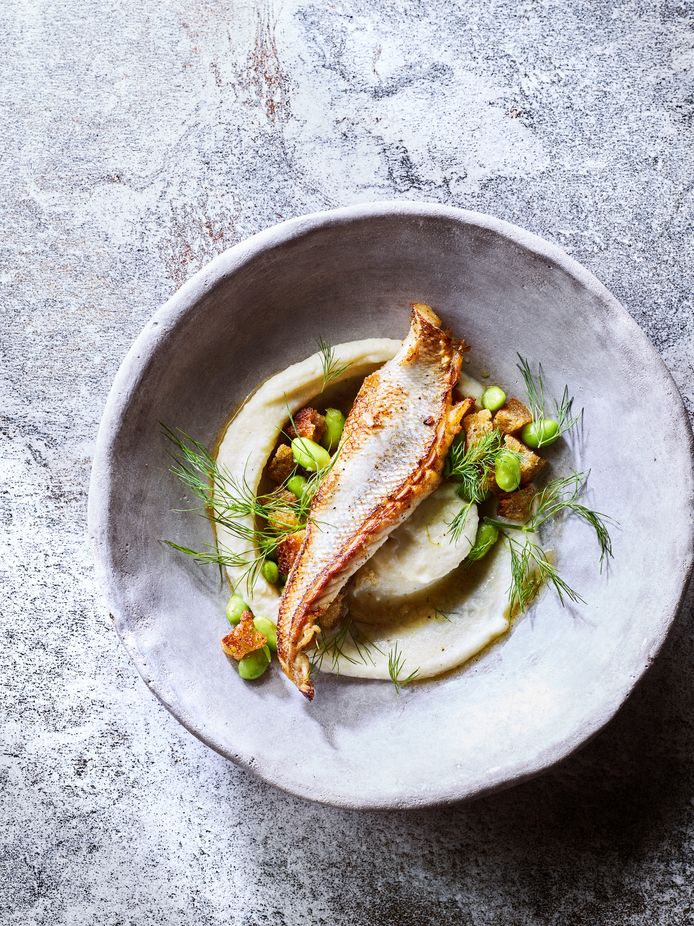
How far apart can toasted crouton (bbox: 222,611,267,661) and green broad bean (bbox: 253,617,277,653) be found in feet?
0.04

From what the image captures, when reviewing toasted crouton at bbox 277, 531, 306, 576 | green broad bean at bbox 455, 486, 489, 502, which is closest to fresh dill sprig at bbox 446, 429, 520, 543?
green broad bean at bbox 455, 486, 489, 502

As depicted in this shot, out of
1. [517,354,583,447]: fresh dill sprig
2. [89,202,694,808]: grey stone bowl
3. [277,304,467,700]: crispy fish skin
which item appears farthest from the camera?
[517,354,583,447]: fresh dill sprig

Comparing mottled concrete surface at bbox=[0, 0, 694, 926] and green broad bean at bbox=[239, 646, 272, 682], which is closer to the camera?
green broad bean at bbox=[239, 646, 272, 682]

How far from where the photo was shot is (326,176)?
2.46m

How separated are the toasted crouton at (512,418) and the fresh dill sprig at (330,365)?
0.49 m

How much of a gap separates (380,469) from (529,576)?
0.57m

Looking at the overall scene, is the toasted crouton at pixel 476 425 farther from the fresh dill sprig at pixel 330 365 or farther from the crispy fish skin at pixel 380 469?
the fresh dill sprig at pixel 330 365

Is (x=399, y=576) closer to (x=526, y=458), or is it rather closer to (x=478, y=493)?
(x=478, y=493)

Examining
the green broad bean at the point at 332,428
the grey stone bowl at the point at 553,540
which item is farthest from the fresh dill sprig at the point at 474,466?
the green broad bean at the point at 332,428

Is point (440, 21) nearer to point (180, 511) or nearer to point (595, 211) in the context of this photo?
point (595, 211)

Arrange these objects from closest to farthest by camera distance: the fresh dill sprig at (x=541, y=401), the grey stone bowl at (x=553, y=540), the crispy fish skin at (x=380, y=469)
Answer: the grey stone bowl at (x=553, y=540) < the crispy fish skin at (x=380, y=469) < the fresh dill sprig at (x=541, y=401)

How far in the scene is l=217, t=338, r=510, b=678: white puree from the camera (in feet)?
7.58

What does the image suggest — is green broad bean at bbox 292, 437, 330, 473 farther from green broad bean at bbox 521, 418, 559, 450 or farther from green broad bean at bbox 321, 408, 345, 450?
green broad bean at bbox 521, 418, 559, 450

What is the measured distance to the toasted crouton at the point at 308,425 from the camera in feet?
7.70
